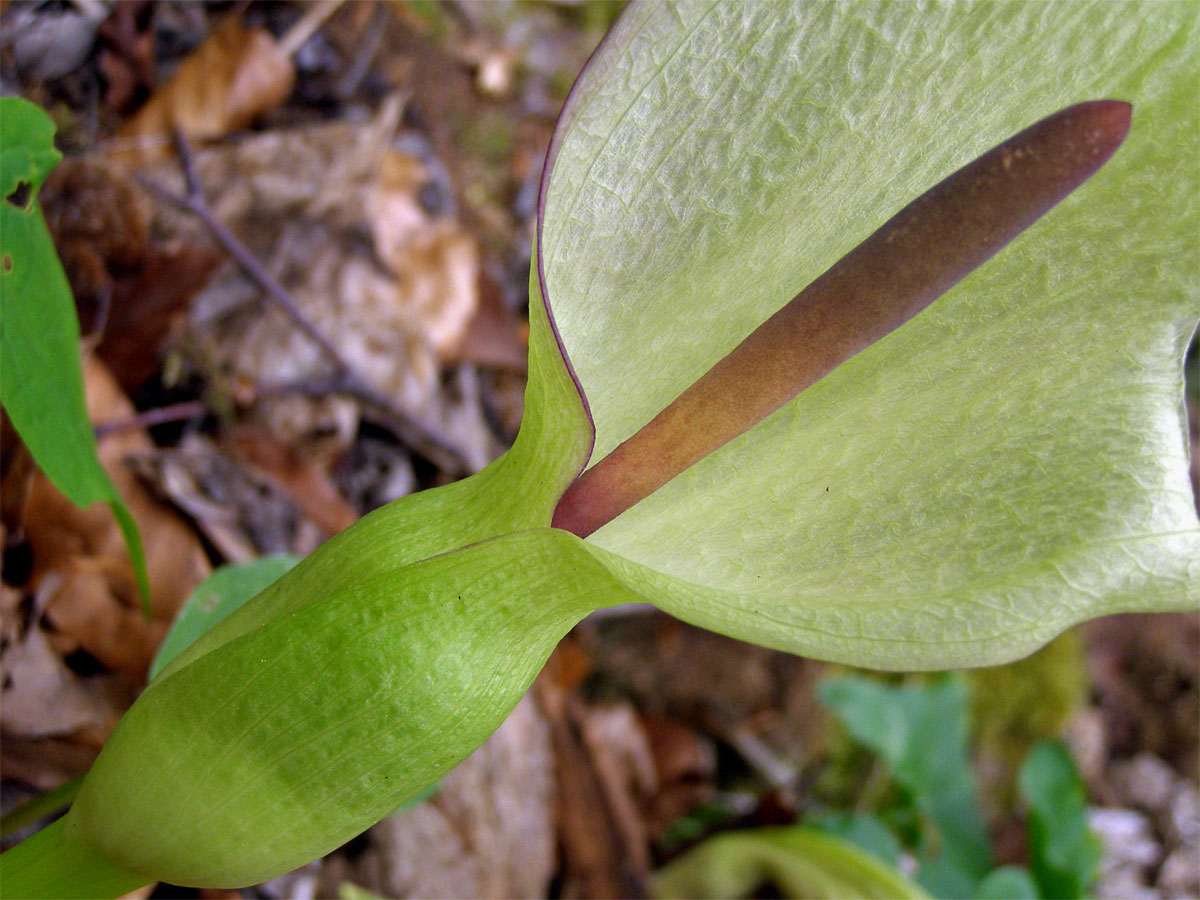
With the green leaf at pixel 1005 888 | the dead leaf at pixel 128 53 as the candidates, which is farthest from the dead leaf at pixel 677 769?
the dead leaf at pixel 128 53

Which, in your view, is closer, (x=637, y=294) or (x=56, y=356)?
(x=637, y=294)

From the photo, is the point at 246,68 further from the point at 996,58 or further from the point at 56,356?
the point at 996,58

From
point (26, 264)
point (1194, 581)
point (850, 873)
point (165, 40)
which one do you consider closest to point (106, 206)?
point (165, 40)

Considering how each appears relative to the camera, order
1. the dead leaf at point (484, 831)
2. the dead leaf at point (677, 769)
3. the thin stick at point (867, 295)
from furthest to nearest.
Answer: the dead leaf at point (677, 769) < the dead leaf at point (484, 831) < the thin stick at point (867, 295)

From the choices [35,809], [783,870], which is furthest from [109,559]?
[783,870]

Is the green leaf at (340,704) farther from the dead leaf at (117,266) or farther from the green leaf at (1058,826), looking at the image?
the green leaf at (1058,826)
